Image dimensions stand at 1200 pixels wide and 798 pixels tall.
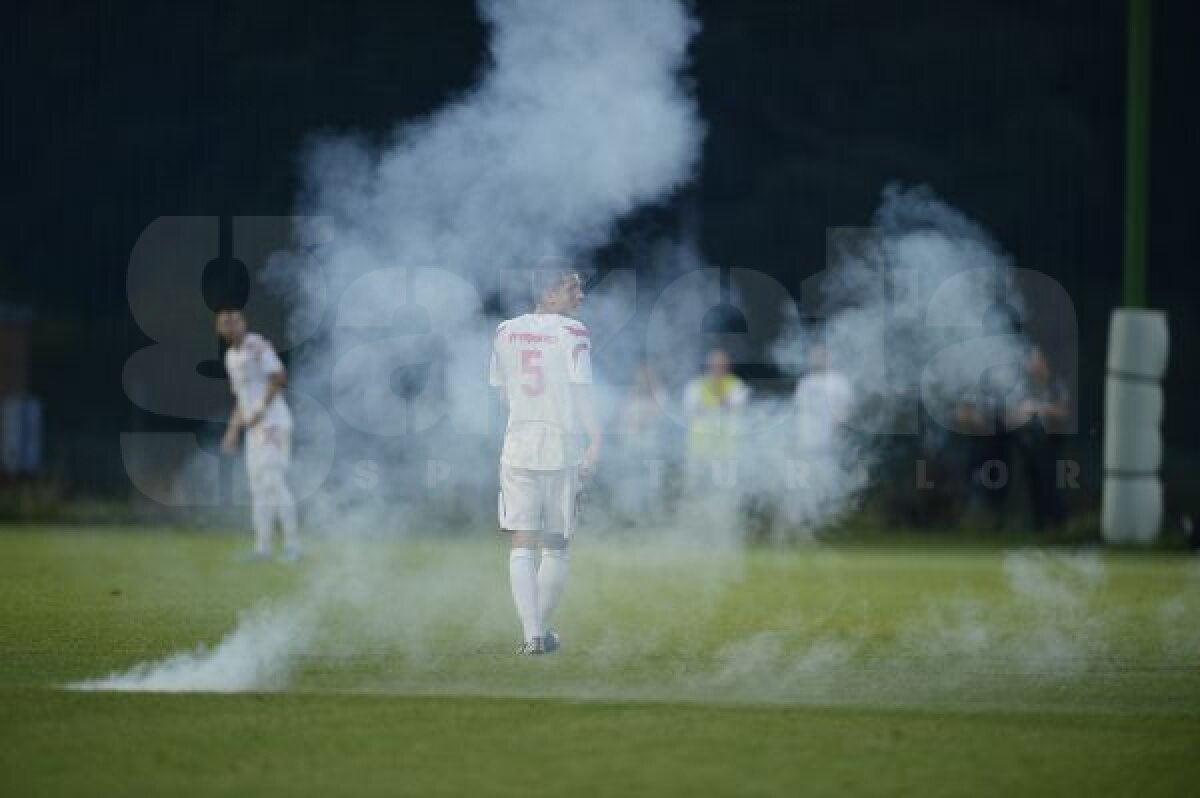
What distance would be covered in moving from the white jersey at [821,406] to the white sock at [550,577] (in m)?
9.74

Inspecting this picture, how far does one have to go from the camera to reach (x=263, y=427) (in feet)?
62.7

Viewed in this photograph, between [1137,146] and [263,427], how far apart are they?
11486 millimetres

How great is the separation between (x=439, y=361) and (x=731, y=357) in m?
5.74

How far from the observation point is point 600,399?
84.1ft

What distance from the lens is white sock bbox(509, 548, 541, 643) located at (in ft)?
37.2

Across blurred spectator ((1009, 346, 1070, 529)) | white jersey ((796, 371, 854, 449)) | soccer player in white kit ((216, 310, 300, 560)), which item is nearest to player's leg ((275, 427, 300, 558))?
soccer player in white kit ((216, 310, 300, 560))

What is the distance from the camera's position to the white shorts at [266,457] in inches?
745

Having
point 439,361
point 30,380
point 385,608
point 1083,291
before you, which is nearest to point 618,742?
point 385,608

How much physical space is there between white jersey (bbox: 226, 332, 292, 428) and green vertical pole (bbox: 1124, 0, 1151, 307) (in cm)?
1093

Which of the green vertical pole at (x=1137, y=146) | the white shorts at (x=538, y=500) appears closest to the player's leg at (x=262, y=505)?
the white shorts at (x=538, y=500)

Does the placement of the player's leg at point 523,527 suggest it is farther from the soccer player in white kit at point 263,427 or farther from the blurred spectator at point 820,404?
the blurred spectator at point 820,404

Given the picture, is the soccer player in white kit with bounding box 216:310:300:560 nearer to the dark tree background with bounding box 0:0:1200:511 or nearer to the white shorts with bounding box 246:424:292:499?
the white shorts with bounding box 246:424:292:499

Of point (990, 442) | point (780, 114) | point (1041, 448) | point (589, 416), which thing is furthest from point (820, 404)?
point (589, 416)

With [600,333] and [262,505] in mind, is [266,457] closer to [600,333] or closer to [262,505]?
[262,505]
